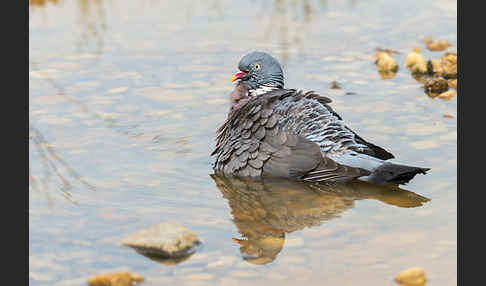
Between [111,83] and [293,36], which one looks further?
[293,36]

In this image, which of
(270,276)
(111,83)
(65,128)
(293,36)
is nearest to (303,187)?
(270,276)

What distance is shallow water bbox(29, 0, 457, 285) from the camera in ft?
19.1

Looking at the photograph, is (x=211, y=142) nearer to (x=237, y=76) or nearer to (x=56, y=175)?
(x=237, y=76)

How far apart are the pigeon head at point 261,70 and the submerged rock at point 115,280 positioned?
10.0 feet

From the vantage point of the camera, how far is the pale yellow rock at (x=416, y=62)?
10273 millimetres

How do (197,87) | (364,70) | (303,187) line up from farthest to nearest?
(364,70)
(197,87)
(303,187)

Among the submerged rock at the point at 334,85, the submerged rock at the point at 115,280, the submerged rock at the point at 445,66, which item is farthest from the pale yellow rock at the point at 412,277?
the submerged rock at the point at 445,66

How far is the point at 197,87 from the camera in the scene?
31.9 feet

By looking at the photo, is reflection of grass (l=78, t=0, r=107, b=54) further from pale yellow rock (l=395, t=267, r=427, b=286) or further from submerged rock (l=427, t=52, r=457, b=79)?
pale yellow rock (l=395, t=267, r=427, b=286)

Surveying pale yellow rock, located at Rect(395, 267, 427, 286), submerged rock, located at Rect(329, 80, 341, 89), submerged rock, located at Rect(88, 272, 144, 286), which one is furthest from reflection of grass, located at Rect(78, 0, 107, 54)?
pale yellow rock, located at Rect(395, 267, 427, 286)

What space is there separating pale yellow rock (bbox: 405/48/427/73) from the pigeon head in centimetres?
281

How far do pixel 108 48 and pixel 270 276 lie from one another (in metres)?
6.25

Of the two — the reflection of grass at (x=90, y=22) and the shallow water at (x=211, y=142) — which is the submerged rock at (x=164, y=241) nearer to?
the shallow water at (x=211, y=142)

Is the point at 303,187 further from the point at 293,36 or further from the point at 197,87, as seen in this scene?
the point at 293,36
